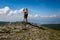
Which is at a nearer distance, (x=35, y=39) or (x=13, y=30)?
(x=35, y=39)

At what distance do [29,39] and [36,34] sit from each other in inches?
129

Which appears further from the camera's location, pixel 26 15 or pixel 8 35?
pixel 26 15

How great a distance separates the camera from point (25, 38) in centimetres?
3080

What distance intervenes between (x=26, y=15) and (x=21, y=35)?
1055 centimetres

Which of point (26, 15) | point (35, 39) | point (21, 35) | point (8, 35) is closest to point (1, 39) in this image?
point (8, 35)

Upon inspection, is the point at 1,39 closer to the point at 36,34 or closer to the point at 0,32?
the point at 0,32

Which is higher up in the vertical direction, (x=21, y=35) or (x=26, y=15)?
(x=26, y=15)

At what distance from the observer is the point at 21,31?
34.7 m

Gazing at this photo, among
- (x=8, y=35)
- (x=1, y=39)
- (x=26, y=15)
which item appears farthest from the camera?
(x=26, y=15)

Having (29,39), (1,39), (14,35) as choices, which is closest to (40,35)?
(29,39)

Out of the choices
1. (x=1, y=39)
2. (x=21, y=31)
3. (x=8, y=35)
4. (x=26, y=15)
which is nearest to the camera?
(x=1, y=39)

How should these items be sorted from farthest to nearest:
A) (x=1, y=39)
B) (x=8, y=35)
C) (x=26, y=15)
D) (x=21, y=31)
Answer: (x=26, y=15), (x=21, y=31), (x=8, y=35), (x=1, y=39)

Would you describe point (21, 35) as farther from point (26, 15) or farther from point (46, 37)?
point (26, 15)

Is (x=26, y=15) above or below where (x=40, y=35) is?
above
